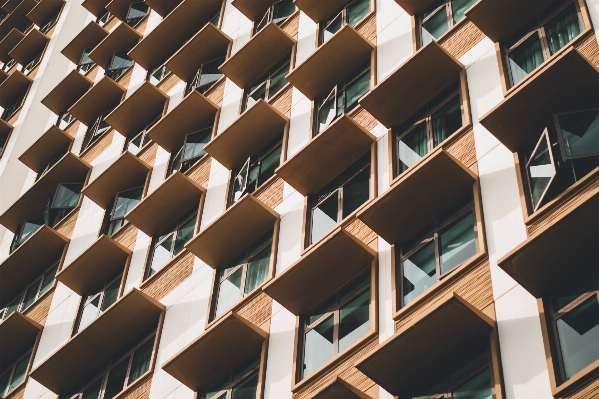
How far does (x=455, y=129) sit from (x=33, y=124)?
25.8m

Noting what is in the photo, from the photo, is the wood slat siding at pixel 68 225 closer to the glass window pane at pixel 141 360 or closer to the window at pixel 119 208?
the window at pixel 119 208

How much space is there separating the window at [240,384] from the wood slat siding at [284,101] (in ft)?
23.7

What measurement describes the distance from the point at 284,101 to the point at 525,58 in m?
7.73

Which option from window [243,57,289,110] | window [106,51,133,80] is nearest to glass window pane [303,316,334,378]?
window [243,57,289,110]

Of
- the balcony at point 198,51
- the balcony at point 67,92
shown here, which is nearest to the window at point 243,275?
the balcony at point 198,51

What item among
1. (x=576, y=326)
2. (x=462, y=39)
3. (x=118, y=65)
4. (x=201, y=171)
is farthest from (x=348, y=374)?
(x=118, y=65)

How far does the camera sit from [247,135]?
22516mm

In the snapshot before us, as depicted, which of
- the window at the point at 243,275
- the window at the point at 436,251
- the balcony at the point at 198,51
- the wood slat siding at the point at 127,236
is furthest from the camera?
the balcony at the point at 198,51

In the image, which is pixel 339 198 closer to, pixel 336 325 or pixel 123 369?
pixel 336 325

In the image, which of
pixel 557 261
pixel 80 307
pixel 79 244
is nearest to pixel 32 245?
pixel 79 244

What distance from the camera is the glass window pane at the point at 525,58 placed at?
16.5 meters

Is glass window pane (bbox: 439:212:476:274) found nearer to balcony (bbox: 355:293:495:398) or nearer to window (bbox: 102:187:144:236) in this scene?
balcony (bbox: 355:293:495:398)

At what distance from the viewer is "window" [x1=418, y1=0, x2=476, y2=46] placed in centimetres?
1966

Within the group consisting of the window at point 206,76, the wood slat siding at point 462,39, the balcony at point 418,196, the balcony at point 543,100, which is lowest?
the balcony at point 418,196
